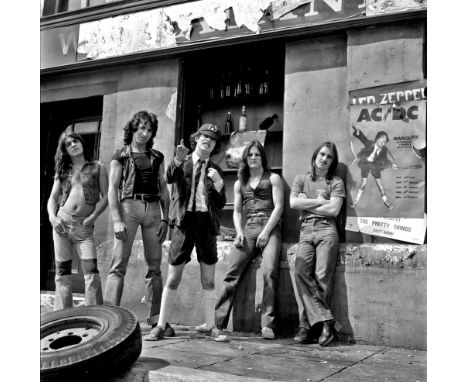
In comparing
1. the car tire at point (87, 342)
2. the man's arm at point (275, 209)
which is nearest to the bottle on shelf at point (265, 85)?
the man's arm at point (275, 209)

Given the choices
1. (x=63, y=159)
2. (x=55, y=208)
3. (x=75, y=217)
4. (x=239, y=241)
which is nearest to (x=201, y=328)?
(x=239, y=241)

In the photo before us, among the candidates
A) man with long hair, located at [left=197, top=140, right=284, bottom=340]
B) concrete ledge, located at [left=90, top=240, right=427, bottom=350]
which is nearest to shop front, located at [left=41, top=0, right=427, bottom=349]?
concrete ledge, located at [left=90, top=240, right=427, bottom=350]

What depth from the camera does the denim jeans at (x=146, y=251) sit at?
4324mm

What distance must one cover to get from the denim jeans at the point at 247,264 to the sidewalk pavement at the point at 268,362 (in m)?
0.40

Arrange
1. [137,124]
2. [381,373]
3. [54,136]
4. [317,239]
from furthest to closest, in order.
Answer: [54,136] → [137,124] → [317,239] → [381,373]

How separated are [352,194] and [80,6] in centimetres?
317

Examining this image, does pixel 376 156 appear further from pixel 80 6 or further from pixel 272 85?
pixel 80 6

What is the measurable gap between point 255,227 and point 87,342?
68.0 inches

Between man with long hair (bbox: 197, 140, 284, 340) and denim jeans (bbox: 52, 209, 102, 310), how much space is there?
0.93 m

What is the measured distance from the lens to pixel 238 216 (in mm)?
4504

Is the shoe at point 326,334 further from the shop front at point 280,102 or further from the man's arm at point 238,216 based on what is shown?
the man's arm at point 238,216

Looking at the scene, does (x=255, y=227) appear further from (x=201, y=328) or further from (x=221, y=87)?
(x=221, y=87)

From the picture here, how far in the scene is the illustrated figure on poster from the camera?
3662 mm

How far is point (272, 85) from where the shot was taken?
191 inches
